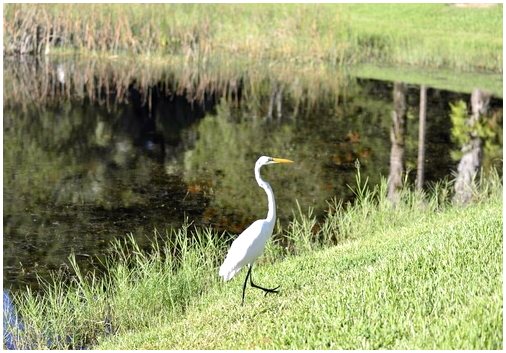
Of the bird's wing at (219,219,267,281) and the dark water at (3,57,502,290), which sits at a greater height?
the bird's wing at (219,219,267,281)

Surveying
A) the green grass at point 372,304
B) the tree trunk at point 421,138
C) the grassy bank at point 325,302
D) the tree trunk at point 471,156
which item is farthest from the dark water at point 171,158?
the green grass at point 372,304

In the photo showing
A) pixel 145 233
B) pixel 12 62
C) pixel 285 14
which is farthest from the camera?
pixel 285 14

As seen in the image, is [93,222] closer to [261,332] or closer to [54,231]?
[54,231]

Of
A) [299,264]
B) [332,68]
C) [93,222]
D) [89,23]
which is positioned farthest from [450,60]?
[299,264]

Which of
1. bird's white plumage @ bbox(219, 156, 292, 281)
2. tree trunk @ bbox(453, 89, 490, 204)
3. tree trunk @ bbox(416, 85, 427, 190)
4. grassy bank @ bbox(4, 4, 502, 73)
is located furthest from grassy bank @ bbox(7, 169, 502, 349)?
grassy bank @ bbox(4, 4, 502, 73)

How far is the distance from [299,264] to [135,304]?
1.71 meters

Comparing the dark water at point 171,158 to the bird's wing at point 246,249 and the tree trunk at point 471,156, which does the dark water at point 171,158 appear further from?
the bird's wing at point 246,249

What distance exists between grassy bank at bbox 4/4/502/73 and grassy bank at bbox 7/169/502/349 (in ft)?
61.2

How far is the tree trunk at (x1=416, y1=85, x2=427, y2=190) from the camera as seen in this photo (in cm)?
1584

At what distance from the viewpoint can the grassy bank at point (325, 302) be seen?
221 inches

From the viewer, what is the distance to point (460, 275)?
6406 millimetres

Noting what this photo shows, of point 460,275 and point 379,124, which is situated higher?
point 460,275

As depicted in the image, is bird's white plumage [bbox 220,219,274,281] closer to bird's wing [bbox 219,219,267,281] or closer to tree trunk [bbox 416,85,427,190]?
bird's wing [bbox 219,219,267,281]

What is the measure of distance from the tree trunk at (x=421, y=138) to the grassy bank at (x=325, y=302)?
510 cm
